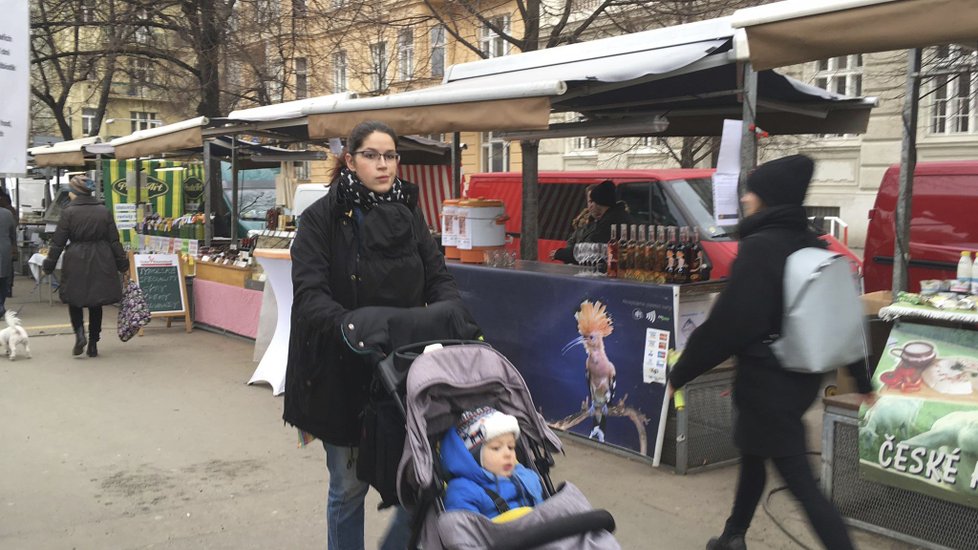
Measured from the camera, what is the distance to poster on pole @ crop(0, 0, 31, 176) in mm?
4273

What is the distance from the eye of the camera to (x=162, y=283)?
37.3ft

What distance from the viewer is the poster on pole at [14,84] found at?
4273mm

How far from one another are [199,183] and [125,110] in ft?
144

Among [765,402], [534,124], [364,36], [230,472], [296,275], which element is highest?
[364,36]

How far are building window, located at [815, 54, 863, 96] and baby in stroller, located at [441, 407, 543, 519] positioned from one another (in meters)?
18.0

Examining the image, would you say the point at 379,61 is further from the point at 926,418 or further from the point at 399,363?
the point at 399,363

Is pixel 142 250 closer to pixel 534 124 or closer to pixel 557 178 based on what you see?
pixel 557 178

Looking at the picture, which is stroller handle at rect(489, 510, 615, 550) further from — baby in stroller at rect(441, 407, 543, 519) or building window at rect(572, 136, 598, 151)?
building window at rect(572, 136, 598, 151)

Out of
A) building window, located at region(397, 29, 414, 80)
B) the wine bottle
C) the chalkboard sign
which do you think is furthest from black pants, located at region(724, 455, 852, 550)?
building window, located at region(397, 29, 414, 80)

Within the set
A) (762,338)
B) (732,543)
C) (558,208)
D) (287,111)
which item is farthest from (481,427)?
(558,208)

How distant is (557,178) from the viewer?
11.2m

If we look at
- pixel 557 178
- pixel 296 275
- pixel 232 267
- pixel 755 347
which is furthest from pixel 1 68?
pixel 557 178

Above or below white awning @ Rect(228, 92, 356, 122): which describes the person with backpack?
below

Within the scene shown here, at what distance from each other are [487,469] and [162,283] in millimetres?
9349
